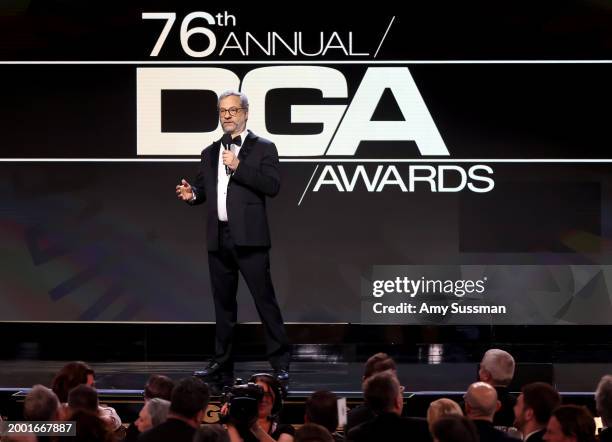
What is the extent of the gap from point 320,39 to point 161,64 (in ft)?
3.64

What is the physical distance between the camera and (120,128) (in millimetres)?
7906

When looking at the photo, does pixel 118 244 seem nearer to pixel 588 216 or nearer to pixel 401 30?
pixel 401 30

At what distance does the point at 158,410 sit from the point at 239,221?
2.32m

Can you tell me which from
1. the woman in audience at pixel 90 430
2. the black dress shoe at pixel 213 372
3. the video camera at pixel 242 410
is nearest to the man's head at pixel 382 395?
the video camera at pixel 242 410

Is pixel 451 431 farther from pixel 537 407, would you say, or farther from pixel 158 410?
pixel 158 410

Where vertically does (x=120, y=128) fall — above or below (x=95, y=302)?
above

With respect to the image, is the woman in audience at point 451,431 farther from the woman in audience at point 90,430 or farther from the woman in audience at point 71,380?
the woman in audience at point 71,380

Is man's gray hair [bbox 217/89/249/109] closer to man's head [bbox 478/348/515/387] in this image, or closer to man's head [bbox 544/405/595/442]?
man's head [bbox 478/348/515/387]

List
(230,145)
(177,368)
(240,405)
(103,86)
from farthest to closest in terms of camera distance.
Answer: (103,86), (177,368), (230,145), (240,405)

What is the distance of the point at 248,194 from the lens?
6430mm

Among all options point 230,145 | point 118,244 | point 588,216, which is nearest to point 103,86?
point 118,244

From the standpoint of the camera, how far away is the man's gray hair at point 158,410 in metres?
4.18

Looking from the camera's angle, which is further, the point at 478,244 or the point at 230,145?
the point at 478,244

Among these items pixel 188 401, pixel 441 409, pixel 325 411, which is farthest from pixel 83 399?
pixel 441 409
